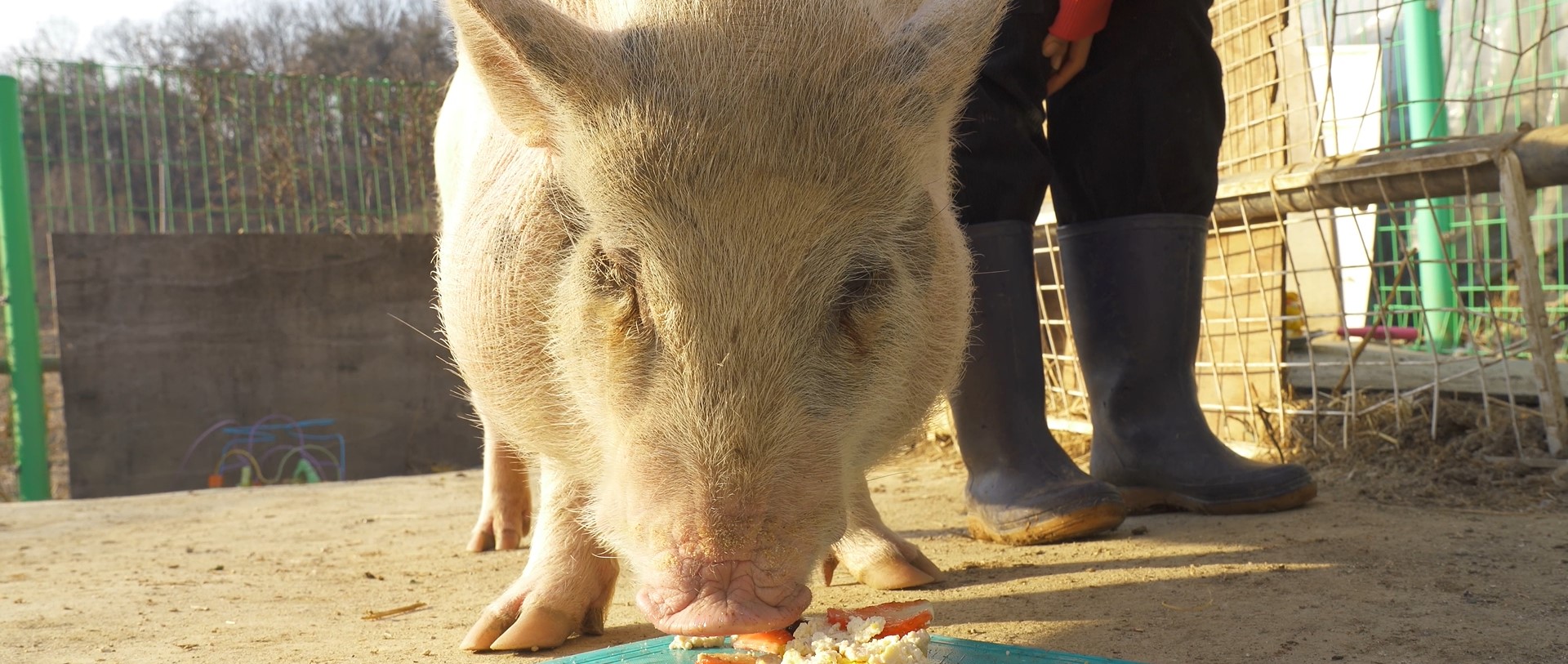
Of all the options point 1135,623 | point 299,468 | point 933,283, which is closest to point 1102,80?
point 933,283

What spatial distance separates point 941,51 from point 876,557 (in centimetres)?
129

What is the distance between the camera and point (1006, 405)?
3365 millimetres

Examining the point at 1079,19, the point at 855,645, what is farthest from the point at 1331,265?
the point at 855,645

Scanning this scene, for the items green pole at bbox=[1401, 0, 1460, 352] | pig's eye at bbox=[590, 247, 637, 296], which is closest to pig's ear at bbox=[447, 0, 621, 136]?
pig's eye at bbox=[590, 247, 637, 296]

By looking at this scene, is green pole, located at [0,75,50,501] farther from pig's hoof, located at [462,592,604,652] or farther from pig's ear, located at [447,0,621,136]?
pig's ear, located at [447,0,621,136]

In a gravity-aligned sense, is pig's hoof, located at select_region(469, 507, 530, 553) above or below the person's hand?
below

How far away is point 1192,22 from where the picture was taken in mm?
3643

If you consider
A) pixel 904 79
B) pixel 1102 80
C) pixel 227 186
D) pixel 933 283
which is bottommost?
pixel 933 283

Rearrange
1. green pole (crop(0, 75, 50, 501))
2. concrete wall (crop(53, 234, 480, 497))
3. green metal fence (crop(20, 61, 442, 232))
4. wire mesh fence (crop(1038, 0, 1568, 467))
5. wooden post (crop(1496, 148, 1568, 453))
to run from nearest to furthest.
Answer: wooden post (crop(1496, 148, 1568, 453)) → wire mesh fence (crop(1038, 0, 1568, 467)) → green pole (crop(0, 75, 50, 501)) → green metal fence (crop(20, 61, 442, 232)) → concrete wall (crop(53, 234, 480, 497))

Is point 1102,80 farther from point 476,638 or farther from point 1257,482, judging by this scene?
point 476,638

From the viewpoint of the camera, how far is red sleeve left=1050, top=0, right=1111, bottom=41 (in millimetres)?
3385

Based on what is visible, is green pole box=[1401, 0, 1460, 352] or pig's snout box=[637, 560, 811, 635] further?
green pole box=[1401, 0, 1460, 352]

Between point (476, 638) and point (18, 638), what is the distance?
1180 mm

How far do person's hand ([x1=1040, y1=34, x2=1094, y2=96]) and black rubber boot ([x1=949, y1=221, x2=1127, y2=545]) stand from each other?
56 centimetres
